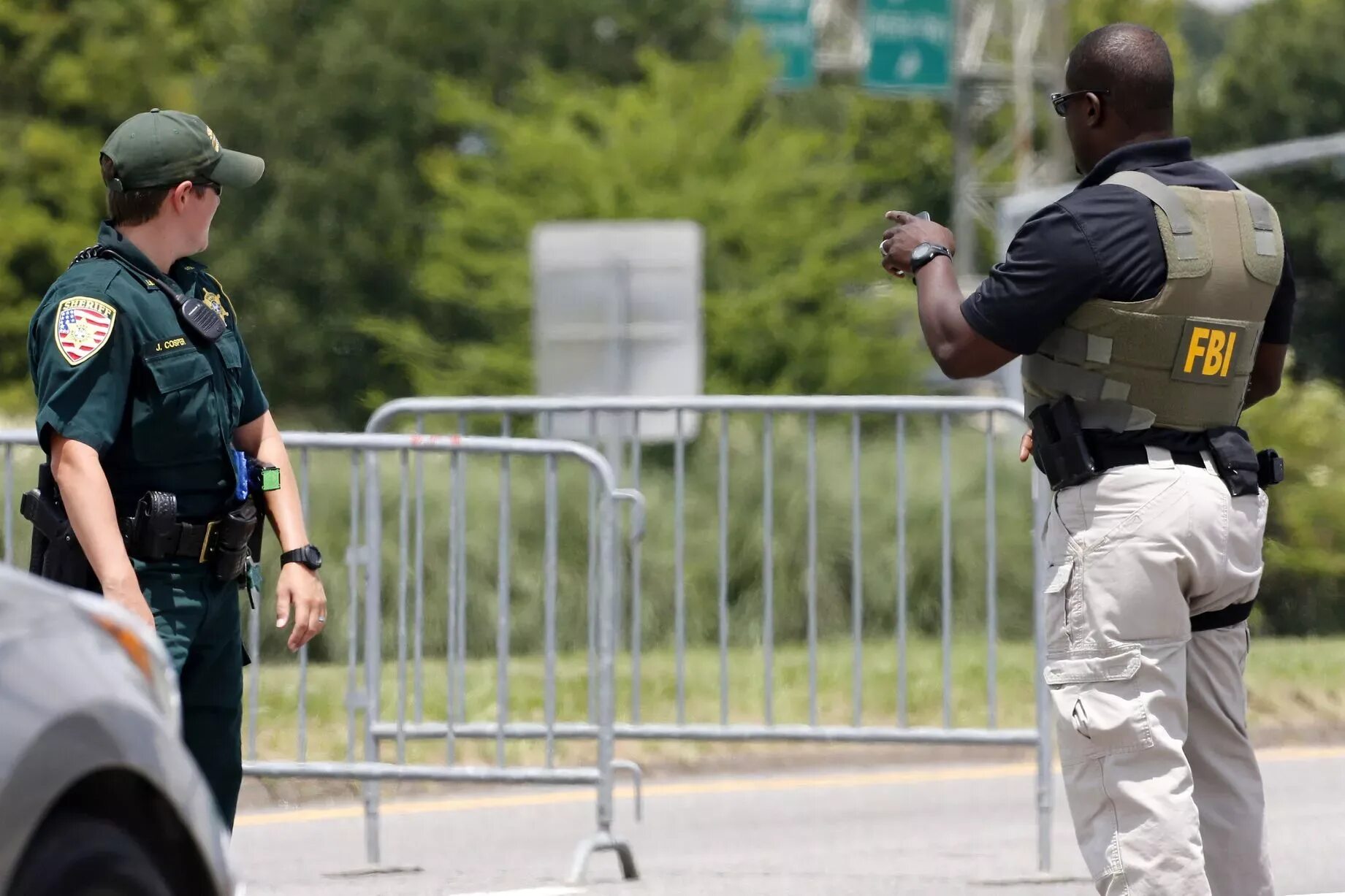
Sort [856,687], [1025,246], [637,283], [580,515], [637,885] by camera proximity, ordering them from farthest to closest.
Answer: [637,283], [580,515], [856,687], [637,885], [1025,246]

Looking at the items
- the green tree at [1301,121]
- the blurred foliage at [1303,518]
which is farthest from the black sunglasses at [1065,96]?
the green tree at [1301,121]

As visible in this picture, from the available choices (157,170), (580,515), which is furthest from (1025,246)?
(580,515)

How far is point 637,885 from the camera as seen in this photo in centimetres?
650

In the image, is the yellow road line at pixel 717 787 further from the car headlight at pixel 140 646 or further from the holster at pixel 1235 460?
the car headlight at pixel 140 646

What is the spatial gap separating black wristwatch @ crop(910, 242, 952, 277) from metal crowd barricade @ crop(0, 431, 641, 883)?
2249 mm

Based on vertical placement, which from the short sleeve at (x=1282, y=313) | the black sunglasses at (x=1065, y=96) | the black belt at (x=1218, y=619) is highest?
the black sunglasses at (x=1065, y=96)

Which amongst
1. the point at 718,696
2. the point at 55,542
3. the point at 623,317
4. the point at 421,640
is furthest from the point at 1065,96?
the point at 623,317

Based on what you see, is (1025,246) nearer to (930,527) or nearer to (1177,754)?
(1177,754)

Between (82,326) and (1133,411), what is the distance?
198 cm

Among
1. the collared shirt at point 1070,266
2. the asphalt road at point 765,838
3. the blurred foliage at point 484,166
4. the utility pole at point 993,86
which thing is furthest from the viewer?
the utility pole at point 993,86

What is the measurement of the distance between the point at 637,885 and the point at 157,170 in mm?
2831

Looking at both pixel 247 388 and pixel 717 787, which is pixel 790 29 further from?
pixel 247 388

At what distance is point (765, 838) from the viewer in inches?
303

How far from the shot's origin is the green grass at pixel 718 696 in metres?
7.35
